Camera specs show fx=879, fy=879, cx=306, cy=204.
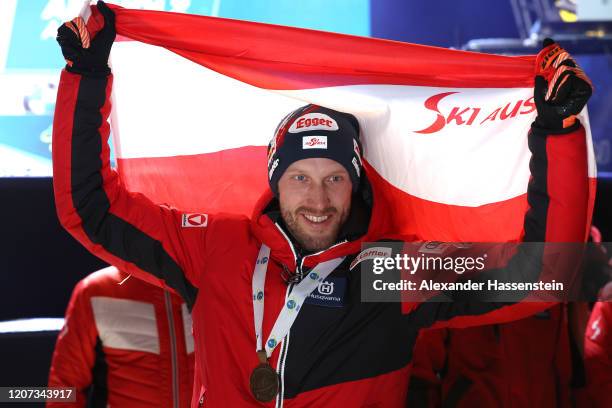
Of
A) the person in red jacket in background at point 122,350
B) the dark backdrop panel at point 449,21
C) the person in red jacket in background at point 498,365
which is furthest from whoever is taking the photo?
the dark backdrop panel at point 449,21

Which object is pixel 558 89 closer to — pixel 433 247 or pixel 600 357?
pixel 433 247

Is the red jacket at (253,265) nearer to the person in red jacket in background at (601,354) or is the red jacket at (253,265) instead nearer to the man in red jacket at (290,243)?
the man in red jacket at (290,243)

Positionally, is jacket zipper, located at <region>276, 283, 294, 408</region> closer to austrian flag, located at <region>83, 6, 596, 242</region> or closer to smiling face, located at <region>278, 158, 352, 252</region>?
smiling face, located at <region>278, 158, 352, 252</region>

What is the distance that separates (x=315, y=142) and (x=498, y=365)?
0.98 meters

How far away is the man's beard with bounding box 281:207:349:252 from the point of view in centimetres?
229

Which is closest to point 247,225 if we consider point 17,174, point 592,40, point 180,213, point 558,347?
point 180,213

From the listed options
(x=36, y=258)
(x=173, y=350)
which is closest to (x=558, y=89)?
(x=173, y=350)

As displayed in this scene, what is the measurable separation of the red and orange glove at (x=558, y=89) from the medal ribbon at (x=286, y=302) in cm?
65

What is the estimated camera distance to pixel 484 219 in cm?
245

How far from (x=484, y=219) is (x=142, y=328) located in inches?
42.1

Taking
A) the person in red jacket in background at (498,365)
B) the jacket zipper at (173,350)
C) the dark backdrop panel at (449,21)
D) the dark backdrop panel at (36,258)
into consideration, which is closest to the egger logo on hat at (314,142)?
the jacket zipper at (173,350)

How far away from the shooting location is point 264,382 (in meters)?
2.12

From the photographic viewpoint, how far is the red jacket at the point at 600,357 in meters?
2.74

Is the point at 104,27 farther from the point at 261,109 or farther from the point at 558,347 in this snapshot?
the point at 558,347
